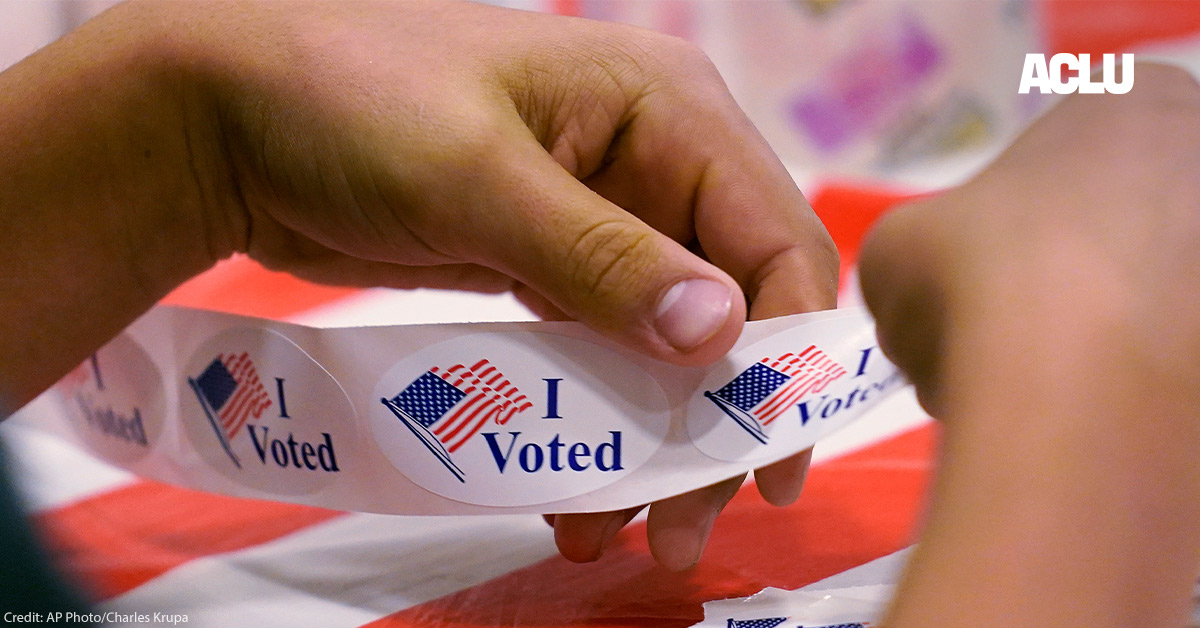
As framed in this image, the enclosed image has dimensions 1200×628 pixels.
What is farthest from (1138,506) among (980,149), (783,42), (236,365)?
(783,42)

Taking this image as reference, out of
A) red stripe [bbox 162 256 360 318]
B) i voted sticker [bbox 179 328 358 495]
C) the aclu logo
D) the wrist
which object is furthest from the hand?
red stripe [bbox 162 256 360 318]

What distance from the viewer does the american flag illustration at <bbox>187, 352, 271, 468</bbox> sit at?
0.76 metres

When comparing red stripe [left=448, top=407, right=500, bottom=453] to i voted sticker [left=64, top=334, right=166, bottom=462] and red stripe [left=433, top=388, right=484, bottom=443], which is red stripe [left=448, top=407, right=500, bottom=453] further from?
i voted sticker [left=64, top=334, right=166, bottom=462]

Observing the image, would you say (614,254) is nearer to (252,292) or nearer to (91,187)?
(91,187)

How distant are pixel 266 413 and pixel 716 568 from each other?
39 centimetres

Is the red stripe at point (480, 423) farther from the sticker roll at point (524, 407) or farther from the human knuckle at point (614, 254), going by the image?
the human knuckle at point (614, 254)

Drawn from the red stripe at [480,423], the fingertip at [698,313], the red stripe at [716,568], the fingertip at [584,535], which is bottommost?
the red stripe at [716,568]

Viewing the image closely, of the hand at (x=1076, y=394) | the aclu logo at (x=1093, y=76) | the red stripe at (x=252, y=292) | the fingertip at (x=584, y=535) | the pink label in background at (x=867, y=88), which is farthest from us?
the pink label in background at (x=867, y=88)

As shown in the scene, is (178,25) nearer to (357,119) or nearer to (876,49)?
(357,119)

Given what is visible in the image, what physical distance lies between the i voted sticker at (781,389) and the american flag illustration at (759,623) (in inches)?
4.6

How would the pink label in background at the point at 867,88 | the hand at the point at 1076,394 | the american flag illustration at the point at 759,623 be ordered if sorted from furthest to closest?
1. the pink label in background at the point at 867,88
2. the american flag illustration at the point at 759,623
3. the hand at the point at 1076,394

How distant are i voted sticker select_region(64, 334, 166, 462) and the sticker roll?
12cm

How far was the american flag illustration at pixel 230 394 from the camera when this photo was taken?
2.49 ft

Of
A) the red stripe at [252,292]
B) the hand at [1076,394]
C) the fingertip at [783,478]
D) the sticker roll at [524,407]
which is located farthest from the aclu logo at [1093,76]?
the red stripe at [252,292]
